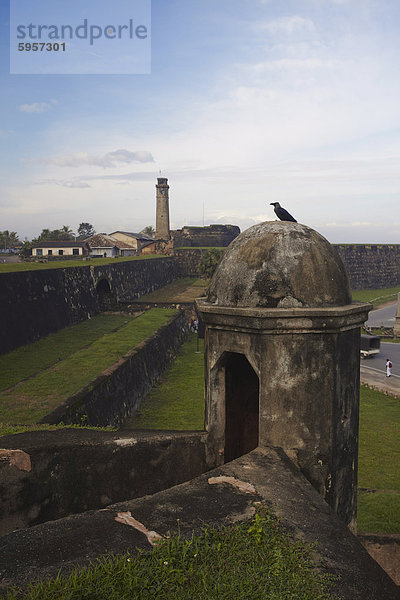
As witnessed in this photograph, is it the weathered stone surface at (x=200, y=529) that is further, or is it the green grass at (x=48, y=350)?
the green grass at (x=48, y=350)

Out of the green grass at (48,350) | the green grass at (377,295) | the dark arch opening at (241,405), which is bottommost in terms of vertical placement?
the green grass at (377,295)

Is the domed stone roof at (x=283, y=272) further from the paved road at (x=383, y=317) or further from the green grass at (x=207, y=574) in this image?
the paved road at (x=383, y=317)

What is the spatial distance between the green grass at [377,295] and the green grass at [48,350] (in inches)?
930

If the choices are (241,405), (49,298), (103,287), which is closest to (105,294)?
(103,287)

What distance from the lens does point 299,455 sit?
4000 mm

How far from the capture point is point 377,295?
41438mm

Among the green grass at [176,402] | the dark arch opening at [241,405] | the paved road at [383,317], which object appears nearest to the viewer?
the dark arch opening at [241,405]

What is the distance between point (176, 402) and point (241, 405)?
787cm

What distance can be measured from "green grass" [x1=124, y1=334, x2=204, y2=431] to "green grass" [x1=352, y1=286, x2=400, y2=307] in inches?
916

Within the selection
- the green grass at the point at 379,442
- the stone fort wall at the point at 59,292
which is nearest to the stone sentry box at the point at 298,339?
the green grass at the point at 379,442

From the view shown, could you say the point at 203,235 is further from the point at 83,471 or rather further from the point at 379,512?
the point at 83,471

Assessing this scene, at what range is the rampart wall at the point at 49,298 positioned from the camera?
14.2 m

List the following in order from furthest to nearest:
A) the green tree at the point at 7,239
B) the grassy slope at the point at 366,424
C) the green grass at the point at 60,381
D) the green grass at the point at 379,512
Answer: the green tree at the point at 7,239 < the green grass at the point at 60,381 < the grassy slope at the point at 366,424 < the green grass at the point at 379,512

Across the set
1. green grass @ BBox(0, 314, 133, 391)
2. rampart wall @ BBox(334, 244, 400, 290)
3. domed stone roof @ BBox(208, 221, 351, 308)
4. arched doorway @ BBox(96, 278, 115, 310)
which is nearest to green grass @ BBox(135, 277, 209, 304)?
arched doorway @ BBox(96, 278, 115, 310)
